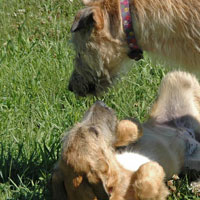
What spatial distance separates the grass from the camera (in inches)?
193

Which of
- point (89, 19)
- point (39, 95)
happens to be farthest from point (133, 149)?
point (39, 95)

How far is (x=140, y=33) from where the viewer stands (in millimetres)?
A: 4336

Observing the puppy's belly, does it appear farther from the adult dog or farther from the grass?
the grass

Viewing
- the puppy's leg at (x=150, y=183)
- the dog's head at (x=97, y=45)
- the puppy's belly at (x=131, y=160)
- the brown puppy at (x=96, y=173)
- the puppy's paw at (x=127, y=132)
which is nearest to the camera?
the brown puppy at (x=96, y=173)

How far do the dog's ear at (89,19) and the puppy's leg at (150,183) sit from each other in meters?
1.28

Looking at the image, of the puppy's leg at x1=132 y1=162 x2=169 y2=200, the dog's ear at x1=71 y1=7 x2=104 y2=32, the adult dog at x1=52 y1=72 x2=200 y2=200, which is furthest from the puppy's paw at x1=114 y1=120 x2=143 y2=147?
the dog's ear at x1=71 y1=7 x2=104 y2=32

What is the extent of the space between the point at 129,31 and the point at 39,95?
1.96 meters

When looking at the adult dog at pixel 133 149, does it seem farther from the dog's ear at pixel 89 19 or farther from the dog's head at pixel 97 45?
the dog's ear at pixel 89 19

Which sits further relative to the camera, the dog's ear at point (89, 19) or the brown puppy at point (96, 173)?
the dog's ear at point (89, 19)

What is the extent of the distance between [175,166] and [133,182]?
0.57 meters

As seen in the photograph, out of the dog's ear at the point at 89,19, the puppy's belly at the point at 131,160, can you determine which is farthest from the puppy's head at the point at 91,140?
the dog's ear at the point at 89,19

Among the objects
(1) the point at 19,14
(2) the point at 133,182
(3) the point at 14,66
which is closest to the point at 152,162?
(2) the point at 133,182

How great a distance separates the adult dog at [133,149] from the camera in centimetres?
425

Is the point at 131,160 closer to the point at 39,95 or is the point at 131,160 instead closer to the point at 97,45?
the point at 97,45
